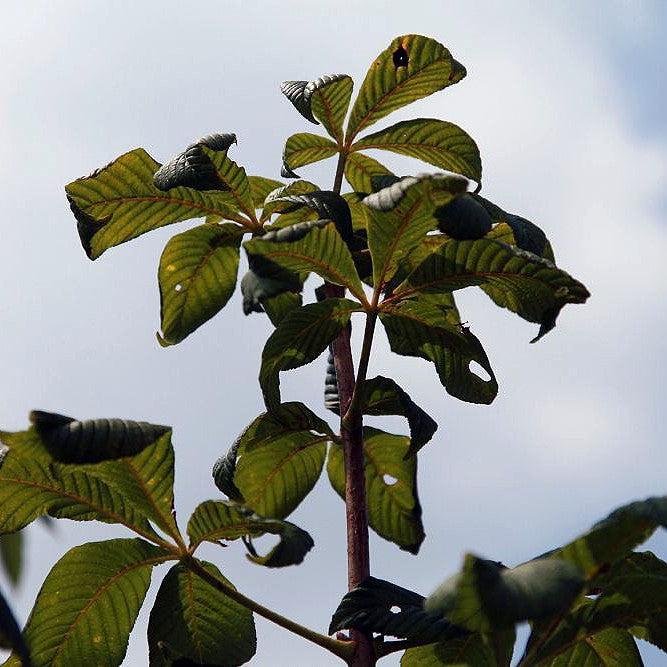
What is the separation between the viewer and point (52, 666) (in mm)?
2027

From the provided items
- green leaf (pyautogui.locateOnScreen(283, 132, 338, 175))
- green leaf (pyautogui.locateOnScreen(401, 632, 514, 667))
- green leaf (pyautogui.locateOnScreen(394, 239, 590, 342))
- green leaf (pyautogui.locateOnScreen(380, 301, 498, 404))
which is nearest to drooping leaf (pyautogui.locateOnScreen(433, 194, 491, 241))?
green leaf (pyautogui.locateOnScreen(394, 239, 590, 342))

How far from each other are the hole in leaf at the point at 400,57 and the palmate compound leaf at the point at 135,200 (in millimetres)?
408

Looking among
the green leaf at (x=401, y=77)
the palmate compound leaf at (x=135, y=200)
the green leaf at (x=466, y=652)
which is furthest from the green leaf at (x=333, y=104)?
the green leaf at (x=466, y=652)

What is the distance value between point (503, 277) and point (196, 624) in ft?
2.79

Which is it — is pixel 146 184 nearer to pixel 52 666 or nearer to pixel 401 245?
pixel 401 245

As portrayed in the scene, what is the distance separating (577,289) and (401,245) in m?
0.32

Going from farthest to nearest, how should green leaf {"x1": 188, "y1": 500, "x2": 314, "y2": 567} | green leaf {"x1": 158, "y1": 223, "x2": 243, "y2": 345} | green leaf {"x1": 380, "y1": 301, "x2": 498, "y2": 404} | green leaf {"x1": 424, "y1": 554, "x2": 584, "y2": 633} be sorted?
green leaf {"x1": 158, "y1": 223, "x2": 243, "y2": 345} → green leaf {"x1": 380, "y1": 301, "x2": 498, "y2": 404} → green leaf {"x1": 188, "y1": 500, "x2": 314, "y2": 567} → green leaf {"x1": 424, "y1": 554, "x2": 584, "y2": 633}

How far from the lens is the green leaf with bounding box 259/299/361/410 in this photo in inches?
81.1

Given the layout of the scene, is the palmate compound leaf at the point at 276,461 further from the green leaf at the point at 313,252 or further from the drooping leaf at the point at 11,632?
the drooping leaf at the point at 11,632

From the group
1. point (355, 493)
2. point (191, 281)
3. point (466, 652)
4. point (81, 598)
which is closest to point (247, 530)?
point (355, 493)

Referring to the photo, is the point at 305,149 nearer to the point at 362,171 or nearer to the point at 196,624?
the point at 362,171

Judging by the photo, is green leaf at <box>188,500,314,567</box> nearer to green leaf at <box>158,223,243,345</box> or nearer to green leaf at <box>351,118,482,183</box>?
green leaf at <box>158,223,243,345</box>

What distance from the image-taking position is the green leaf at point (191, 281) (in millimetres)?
2264

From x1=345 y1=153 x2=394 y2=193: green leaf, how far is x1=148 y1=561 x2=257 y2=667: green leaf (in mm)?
902
